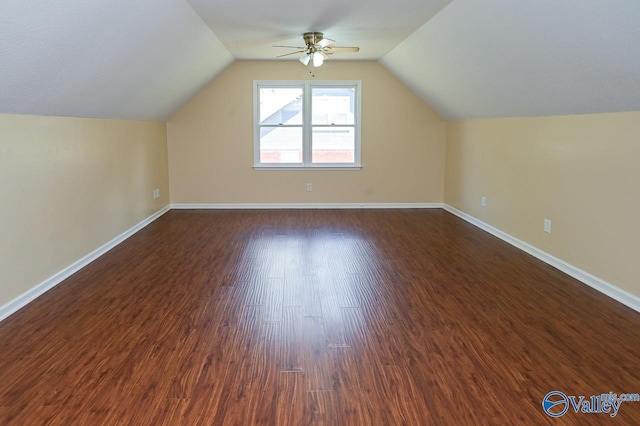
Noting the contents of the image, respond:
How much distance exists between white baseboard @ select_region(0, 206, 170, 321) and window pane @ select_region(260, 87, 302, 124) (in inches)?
109

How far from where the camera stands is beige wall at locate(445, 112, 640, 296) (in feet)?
11.5

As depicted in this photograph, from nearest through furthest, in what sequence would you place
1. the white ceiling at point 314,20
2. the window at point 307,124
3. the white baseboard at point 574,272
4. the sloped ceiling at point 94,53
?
the sloped ceiling at point 94,53
the white baseboard at point 574,272
the white ceiling at point 314,20
the window at point 307,124

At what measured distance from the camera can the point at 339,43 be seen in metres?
5.84

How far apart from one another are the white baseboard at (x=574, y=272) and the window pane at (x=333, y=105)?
2.78 metres

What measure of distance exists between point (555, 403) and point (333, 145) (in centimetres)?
578

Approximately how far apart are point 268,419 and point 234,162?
5.70 meters

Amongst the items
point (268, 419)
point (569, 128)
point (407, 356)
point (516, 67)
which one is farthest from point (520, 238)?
point (268, 419)

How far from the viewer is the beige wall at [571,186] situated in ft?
11.5

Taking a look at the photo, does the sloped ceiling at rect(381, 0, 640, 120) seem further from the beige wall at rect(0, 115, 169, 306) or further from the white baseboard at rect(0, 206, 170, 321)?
the white baseboard at rect(0, 206, 170, 321)

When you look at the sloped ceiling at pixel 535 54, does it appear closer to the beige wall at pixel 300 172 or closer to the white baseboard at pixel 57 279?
the beige wall at pixel 300 172

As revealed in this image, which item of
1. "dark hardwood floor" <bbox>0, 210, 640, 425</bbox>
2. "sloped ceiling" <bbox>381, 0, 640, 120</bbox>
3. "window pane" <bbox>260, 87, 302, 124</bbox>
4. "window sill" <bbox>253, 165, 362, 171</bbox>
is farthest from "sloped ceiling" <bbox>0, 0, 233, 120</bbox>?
"sloped ceiling" <bbox>381, 0, 640, 120</bbox>

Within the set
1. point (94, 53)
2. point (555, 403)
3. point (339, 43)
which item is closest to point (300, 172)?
point (339, 43)

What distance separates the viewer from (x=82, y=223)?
14.5 ft

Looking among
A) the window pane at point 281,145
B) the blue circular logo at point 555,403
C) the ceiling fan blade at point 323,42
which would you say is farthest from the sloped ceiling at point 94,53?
the blue circular logo at point 555,403
